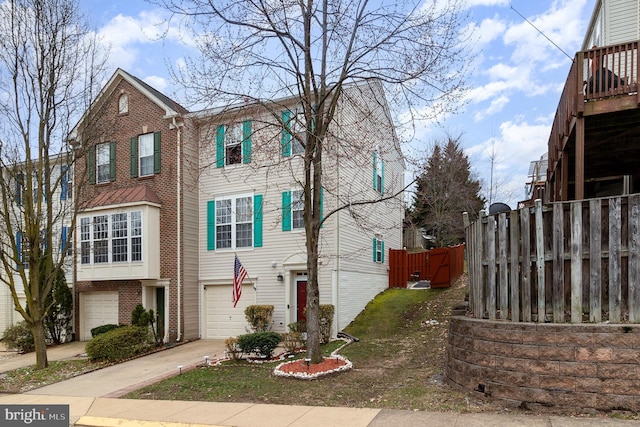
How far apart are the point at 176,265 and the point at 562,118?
40.0 feet

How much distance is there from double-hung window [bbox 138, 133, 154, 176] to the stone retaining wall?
44.8 ft

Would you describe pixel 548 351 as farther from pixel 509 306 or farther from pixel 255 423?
pixel 255 423

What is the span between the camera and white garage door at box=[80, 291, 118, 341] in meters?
17.5

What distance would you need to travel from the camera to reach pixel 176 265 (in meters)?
16.0

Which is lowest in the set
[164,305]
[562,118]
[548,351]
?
[164,305]

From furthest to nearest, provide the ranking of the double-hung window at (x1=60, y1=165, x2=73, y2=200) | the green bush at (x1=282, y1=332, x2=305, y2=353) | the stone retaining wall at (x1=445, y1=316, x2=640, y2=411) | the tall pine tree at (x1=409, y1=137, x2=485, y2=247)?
the tall pine tree at (x1=409, y1=137, x2=485, y2=247), the double-hung window at (x1=60, y1=165, x2=73, y2=200), the green bush at (x1=282, y1=332, x2=305, y2=353), the stone retaining wall at (x1=445, y1=316, x2=640, y2=411)

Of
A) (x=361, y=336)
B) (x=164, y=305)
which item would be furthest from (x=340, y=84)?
(x=164, y=305)

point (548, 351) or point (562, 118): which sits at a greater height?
point (562, 118)

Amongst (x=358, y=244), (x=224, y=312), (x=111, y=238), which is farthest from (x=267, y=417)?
(x=111, y=238)

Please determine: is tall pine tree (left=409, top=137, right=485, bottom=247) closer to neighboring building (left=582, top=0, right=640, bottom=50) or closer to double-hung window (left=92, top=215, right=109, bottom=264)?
neighboring building (left=582, top=0, right=640, bottom=50)

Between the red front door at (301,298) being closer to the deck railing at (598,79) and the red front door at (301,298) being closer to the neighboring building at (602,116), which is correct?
the neighboring building at (602,116)

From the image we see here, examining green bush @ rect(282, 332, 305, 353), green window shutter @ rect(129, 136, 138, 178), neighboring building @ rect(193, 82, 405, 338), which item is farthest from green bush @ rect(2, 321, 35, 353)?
green bush @ rect(282, 332, 305, 353)

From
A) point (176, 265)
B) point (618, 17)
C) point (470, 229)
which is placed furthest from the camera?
point (176, 265)

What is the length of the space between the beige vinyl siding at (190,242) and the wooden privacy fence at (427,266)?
7.89 m
